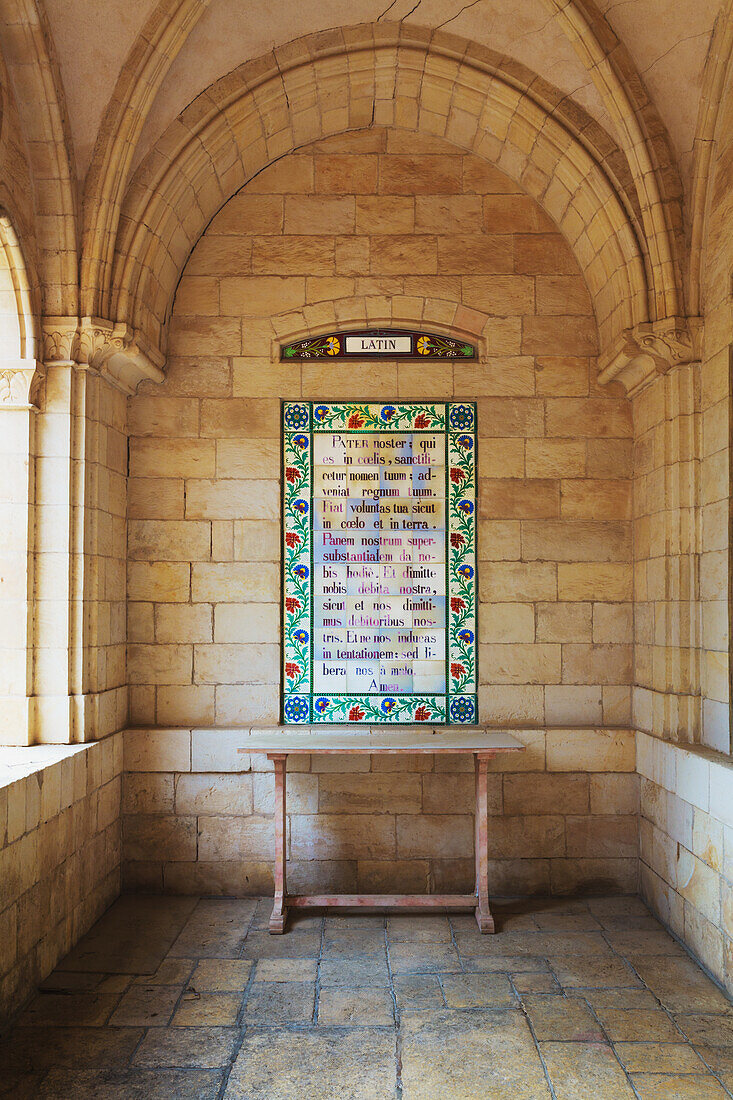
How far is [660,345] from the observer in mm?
4117

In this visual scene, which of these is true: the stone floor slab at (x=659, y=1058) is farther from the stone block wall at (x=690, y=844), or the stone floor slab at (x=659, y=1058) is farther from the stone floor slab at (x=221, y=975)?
the stone floor slab at (x=221, y=975)

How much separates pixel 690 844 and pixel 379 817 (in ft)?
5.17

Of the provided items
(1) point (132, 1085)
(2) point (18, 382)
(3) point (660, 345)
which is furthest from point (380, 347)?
(1) point (132, 1085)

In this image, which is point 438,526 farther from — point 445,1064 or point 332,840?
point 445,1064

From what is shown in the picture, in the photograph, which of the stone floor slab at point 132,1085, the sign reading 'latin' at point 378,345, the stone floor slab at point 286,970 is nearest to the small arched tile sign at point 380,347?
the sign reading 'latin' at point 378,345

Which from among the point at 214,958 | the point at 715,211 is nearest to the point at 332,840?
the point at 214,958

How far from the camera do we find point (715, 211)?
13.0 feet

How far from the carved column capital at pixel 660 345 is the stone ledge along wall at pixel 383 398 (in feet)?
1.59

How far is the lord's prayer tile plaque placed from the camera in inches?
185

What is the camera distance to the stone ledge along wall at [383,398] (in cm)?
470

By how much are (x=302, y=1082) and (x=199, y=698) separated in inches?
88.4

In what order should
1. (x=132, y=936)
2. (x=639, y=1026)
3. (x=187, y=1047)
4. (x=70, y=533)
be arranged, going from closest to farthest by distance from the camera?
1. (x=187, y=1047)
2. (x=639, y=1026)
3. (x=132, y=936)
4. (x=70, y=533)

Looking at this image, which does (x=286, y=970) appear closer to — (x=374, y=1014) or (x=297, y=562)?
(x=374, y=1014)

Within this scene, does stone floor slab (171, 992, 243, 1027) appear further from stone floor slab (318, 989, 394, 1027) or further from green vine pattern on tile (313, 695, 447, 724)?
green vine pattern on tile (313, 695, 447, 724)
